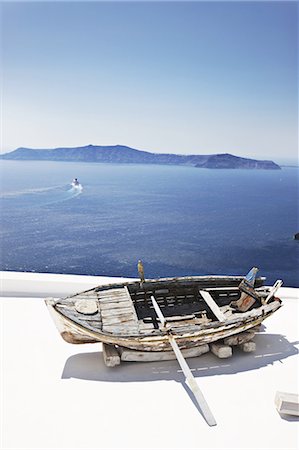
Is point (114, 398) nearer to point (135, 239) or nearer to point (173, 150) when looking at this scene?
point (135, 239)

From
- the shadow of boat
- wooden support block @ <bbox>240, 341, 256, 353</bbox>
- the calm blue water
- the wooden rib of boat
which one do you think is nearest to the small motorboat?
the calm blue water

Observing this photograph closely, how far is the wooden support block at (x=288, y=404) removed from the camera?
2156 mm

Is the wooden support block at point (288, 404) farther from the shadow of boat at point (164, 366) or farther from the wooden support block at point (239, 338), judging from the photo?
the wooden support block at point (239, 338)

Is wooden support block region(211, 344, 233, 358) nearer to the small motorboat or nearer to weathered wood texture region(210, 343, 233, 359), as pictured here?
weathered wood texture region(210, 343, 233, 359)

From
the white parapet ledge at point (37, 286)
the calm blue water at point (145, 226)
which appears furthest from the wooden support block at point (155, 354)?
the calm blue water at point (145, 226)

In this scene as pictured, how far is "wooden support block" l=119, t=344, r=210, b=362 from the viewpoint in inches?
101

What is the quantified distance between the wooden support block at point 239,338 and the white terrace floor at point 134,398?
0.13 metres

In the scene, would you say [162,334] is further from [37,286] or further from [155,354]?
[37,286]

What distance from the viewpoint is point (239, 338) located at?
9.00 ft

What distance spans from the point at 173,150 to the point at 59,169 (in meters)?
13.0

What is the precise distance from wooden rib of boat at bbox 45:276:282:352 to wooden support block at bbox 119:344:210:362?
0.05 meters

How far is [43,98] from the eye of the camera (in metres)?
31.8

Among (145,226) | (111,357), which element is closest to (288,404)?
(111,357)

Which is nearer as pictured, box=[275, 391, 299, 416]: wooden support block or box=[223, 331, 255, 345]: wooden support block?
box=[275, 391, 299, 416]: wooden support block
